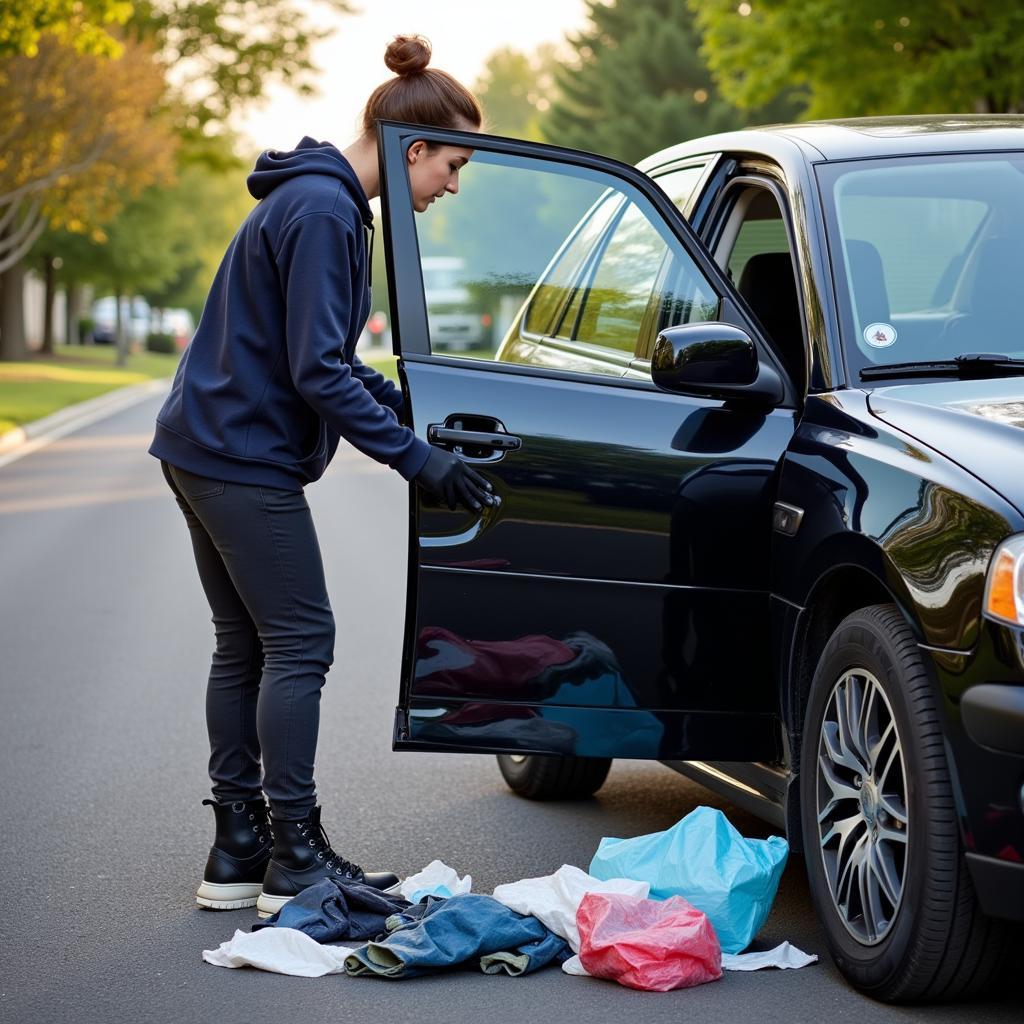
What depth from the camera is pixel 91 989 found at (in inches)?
154

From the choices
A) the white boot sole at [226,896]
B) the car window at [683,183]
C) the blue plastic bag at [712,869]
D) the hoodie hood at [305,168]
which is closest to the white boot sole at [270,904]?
the white boot sole at [226,896]

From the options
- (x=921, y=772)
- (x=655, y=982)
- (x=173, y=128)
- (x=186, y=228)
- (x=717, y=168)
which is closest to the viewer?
(x=921, y=772)

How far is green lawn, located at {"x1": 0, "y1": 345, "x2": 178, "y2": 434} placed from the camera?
28.7 m

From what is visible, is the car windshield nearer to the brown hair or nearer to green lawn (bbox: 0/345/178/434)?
the brown hair

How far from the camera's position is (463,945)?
4.00m

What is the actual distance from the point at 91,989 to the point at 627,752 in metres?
1.32

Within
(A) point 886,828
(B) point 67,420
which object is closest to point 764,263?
(A) point 886,828

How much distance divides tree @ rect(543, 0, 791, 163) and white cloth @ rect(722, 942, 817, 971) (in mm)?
42432

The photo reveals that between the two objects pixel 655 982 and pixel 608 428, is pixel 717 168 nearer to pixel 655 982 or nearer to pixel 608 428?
pixel 608 428

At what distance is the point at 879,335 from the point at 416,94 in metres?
1.26

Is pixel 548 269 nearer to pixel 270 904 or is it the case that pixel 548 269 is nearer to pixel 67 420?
pixel 270 904

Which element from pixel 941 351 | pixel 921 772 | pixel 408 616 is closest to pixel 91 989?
pixel 408 616

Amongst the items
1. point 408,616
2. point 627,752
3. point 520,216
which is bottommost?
point 627,752

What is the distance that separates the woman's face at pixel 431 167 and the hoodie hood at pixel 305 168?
15 centimetres
